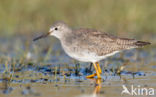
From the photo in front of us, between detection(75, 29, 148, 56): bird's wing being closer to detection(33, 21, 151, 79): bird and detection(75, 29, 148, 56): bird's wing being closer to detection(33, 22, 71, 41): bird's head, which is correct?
detection(33, 21, 151, 79): bird

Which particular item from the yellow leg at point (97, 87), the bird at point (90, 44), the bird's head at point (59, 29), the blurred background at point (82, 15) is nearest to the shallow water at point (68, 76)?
the yellow leg at point (97, 87)

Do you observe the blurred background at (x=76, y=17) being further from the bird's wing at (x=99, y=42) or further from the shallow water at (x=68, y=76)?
the bird's wing at (x=99, y=42)

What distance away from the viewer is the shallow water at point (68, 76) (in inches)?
273

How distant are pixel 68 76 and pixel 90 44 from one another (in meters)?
0.79

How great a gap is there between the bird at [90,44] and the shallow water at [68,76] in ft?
1.40

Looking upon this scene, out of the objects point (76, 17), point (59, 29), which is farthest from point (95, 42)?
point (76, 17)

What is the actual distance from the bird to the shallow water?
0.43 meters

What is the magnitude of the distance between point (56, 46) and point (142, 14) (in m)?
Result: 3.33

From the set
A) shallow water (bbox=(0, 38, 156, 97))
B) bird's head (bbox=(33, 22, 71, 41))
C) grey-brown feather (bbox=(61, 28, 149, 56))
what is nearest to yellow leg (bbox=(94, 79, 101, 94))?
shallow water (bbox=(0, 38, 156, 97))

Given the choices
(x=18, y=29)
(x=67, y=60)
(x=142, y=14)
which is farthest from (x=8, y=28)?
(x=142, y=14)

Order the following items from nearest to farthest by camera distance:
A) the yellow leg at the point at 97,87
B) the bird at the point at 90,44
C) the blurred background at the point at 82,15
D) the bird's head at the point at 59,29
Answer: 1. the yellow leg at the point at 97,87
2. the bird at the point at 90,44
3. the bird's head at the point at 59,29
4. the blurred background at the point at 82,15

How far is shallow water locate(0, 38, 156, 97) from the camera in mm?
6926

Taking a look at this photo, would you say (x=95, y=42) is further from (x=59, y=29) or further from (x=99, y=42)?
(x=59, y=29)

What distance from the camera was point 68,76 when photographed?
27.2 ft
